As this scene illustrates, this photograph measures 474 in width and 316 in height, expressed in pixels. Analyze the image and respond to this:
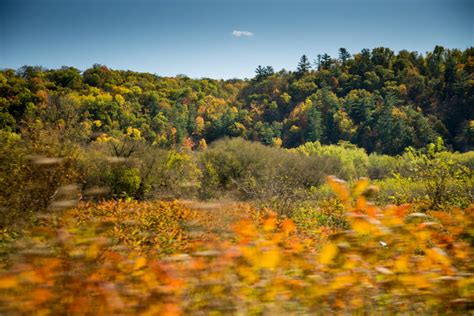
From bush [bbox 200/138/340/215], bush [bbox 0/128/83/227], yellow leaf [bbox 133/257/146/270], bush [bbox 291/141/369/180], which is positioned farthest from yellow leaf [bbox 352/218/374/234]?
bush [bbox 291/141/369/180]

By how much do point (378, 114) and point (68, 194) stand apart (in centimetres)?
7305

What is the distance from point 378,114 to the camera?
69938 mm

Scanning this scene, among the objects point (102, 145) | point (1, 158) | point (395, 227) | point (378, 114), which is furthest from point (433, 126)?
point (395, 227)

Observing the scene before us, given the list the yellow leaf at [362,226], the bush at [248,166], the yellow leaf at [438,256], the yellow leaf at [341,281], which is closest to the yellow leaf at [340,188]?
the yellow leaf at [362,226]

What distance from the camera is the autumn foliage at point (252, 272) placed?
1685mm

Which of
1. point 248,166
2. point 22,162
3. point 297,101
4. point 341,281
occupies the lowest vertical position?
point 248,166

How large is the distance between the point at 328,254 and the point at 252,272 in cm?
40

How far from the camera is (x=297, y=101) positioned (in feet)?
282

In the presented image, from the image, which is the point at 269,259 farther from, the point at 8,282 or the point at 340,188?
the point at 8,282

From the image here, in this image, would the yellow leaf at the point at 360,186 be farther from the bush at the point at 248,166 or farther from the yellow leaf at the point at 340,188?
the bush at the point at 248,166

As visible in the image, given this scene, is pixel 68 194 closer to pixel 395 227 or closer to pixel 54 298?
pixel 54 298

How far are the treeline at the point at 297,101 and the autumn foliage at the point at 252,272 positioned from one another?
55254mm

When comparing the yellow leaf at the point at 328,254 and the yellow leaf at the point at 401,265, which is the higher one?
the yellow leaf at the point at 328,254

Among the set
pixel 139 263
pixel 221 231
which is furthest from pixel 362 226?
pixel 139 263
